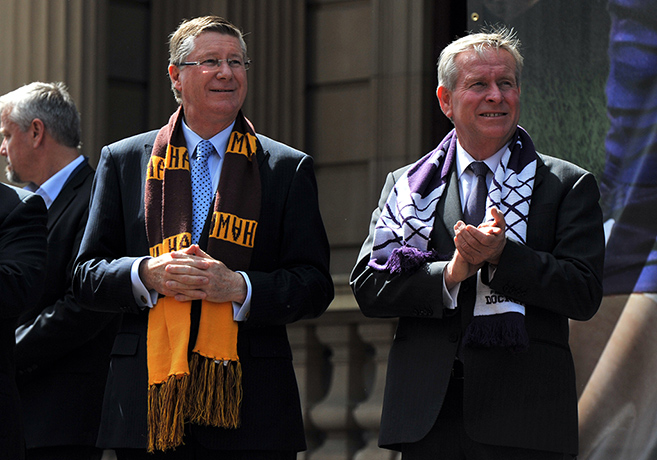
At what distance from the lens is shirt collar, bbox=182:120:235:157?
3686 millimetres

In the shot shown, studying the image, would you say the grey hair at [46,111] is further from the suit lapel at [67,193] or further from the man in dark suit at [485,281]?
the man in dark suit at [485,281]

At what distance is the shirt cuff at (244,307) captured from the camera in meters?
3.40

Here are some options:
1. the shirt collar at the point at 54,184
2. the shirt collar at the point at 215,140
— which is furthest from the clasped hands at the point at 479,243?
the shirt collar at the point at 54,184

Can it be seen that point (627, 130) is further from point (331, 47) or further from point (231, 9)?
point (231, 9)

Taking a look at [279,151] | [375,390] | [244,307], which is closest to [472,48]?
[279,151]

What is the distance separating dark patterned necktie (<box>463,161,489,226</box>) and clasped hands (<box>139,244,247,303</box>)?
716 mm

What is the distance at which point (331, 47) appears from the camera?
7.12m

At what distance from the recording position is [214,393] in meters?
3.35

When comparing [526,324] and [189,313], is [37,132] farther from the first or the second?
[526,324]

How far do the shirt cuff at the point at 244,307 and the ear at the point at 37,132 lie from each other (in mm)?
1558

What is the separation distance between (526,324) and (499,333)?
0.13 metres

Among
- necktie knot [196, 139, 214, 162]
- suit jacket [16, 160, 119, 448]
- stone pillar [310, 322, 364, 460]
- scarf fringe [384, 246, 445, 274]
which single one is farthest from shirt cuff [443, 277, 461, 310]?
stone pillar [310, 322, 364, 460]

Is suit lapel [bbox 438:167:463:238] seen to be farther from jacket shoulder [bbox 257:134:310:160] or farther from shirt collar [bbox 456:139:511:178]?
jacket shoulder [bbox 257:134:310:160]

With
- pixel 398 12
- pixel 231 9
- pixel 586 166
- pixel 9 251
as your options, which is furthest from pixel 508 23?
pixel 9 251
